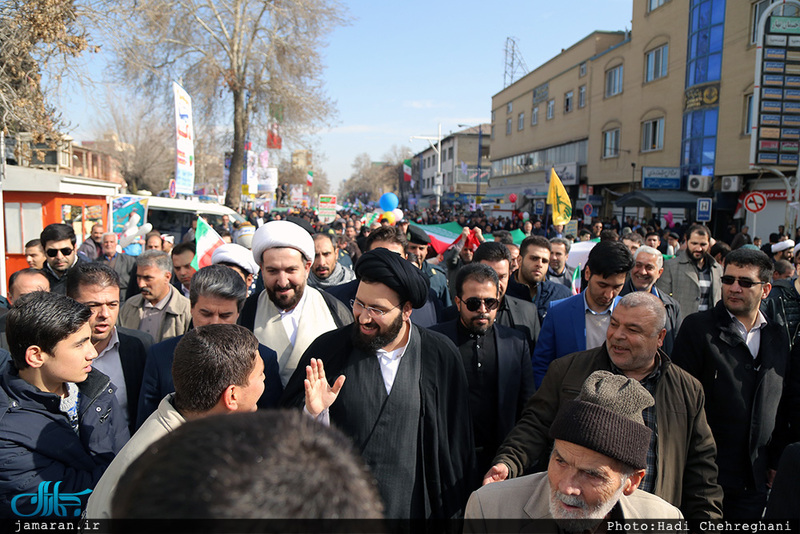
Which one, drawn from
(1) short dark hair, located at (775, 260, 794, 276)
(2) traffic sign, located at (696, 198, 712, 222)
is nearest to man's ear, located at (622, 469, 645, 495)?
(1) short dark hair, located at (775, 260, 794, 276)

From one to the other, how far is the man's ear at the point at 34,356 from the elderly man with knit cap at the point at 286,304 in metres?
1.23

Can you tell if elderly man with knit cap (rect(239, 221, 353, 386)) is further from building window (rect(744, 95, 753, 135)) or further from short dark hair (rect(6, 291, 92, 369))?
building window (rect(744, 95, 753, 135))

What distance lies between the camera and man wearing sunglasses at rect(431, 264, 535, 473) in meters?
3.37

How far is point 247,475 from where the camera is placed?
2.33 feet

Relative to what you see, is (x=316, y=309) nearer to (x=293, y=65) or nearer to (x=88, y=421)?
(x=88, y=421)

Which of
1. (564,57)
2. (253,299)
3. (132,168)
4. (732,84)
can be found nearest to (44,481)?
(253,299)

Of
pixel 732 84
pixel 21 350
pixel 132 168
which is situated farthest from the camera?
pixel 132 168

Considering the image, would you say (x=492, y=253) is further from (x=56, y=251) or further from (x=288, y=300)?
(x=56, y=251)

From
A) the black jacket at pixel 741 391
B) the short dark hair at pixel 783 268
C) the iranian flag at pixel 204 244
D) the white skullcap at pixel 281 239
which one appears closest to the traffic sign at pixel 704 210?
the short dark hair at pixel 783 268

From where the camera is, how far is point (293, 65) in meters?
24.4

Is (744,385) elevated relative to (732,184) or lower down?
lower down

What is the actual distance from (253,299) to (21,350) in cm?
145

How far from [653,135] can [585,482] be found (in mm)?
30160

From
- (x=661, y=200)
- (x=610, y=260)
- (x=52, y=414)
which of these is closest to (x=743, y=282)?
(x=610, y=260)
